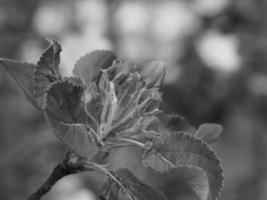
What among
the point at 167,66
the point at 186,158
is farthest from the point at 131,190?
the point at 167,66

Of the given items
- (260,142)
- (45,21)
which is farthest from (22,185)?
(260,142)

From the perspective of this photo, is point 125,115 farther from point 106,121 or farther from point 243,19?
point 243,19

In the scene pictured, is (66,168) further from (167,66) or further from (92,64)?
(167,66)

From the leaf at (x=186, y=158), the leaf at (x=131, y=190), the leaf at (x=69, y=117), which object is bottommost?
the leaf at (x=131, y=190)

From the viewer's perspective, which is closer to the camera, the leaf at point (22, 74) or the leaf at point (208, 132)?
the leaf at point (22, 74)

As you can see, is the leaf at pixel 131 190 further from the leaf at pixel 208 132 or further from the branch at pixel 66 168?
the leaf at pixel 208 132

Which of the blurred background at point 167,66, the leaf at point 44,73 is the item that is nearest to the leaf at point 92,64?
the leaf at point 44,73

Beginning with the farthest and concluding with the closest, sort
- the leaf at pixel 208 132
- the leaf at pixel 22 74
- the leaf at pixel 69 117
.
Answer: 1. the leaf at pixel 208 132
2. the leaf at pixel 22 74
3. the leaf at pixel 69 117
